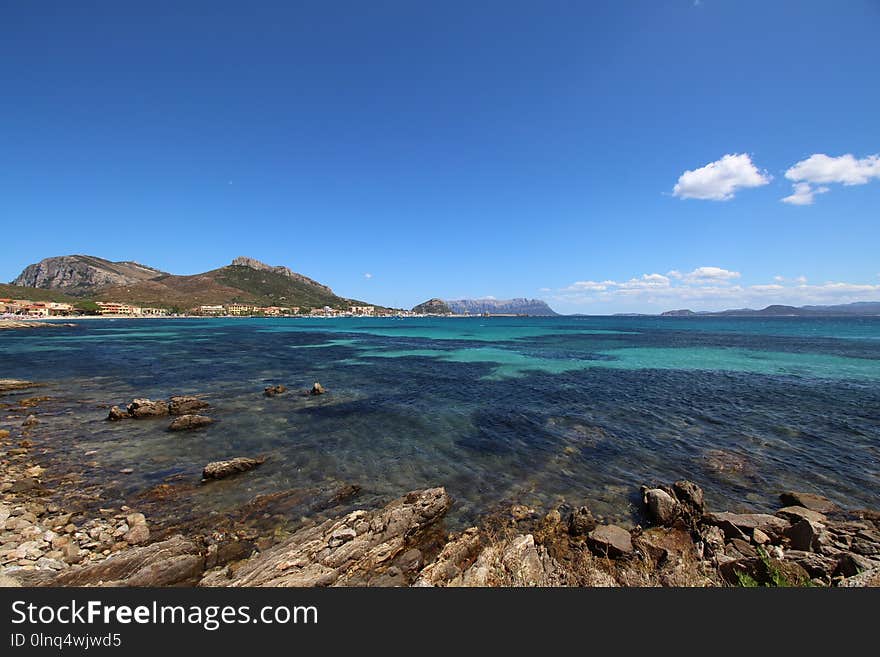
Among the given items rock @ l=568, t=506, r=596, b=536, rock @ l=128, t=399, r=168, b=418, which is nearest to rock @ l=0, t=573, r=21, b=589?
rock @ l=568, t=506, r=596, b=536

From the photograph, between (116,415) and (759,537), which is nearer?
(759,537)

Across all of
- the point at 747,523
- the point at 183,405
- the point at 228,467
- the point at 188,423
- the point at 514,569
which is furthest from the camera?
the point at 183,405

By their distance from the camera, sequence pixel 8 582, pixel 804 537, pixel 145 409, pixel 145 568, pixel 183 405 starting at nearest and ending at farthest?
pixel 8 582, pixel 145 568, pixel 804 537, pixel 145 409, pixel 183 405

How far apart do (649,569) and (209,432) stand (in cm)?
2278

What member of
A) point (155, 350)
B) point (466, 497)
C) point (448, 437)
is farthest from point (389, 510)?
point (155, 350)

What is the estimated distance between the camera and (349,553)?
957cm

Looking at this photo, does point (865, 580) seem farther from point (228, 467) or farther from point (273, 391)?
point (273, 391)

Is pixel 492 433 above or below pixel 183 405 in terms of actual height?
below

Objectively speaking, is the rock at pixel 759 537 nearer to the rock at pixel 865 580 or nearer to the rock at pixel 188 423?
the rock at pixel 865 580

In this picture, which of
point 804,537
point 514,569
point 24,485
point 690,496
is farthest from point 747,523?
point 24,485

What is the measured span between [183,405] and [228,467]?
1289 cm

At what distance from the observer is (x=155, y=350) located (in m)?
60.9

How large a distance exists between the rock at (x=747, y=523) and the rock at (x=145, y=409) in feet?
101

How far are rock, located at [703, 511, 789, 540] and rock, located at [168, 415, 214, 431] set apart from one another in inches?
1037
